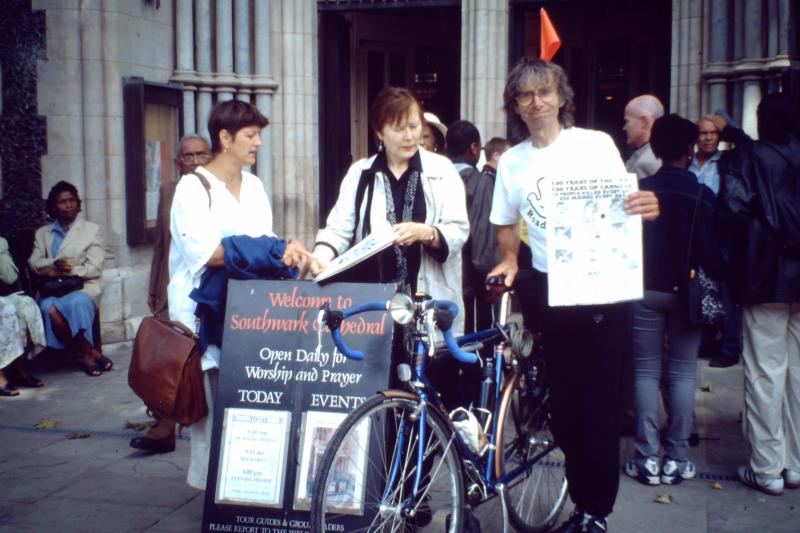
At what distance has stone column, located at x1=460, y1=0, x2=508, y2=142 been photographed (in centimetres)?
1031

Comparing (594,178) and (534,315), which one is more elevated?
(594,178)

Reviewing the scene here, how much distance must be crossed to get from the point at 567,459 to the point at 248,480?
51.7 inches

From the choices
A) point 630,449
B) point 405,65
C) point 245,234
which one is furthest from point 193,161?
point 405,65

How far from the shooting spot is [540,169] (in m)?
4.34

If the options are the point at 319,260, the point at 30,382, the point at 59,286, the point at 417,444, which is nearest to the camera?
the point at 417,444

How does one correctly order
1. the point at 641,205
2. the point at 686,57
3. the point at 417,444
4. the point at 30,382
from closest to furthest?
1. the point at 417,444
2. the point at 641,205
3. the point at 30,382
4. the point at 686,57

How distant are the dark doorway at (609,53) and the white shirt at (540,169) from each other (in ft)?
35.6

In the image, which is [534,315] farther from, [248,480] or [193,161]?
[193,161]

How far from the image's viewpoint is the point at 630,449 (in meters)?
6.13

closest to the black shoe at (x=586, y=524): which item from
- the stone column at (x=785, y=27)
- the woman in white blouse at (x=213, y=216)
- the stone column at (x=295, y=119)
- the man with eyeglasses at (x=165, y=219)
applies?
the woman in white blouse at (x=213, y=216)

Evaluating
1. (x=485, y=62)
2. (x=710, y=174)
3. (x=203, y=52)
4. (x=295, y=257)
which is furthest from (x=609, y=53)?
(x=295, y=257)

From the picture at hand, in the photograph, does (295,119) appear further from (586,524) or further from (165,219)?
(586,524)

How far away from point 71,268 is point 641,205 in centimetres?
536

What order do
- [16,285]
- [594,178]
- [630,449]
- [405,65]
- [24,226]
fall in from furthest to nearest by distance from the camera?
[405,65] < [24,226] < [16,285] < [630,449] < [594,178]
